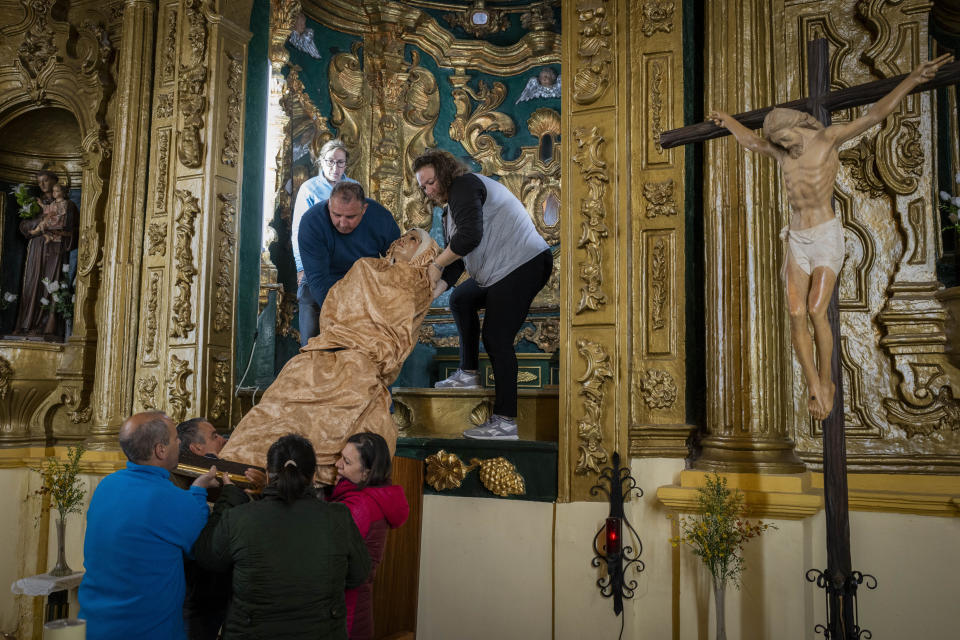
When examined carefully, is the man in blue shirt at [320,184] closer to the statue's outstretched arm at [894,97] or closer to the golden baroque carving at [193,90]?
the golden baroque carving at [193,90]

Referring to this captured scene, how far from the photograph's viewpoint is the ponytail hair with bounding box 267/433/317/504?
9.78ft

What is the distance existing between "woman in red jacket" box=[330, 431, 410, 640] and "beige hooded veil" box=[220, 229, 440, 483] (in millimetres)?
727

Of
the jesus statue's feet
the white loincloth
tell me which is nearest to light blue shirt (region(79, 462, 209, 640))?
the jesus statue's feet

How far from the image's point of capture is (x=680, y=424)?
14.9 feet

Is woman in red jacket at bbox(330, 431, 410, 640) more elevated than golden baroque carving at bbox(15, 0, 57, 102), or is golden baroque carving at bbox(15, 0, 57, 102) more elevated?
golden baroque carving at bbox(15, 0, 57, 102)

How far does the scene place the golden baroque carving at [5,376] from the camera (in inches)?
257

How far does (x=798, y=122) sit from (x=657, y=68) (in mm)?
1666

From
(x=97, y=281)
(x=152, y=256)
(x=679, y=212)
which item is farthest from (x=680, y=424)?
(x=97, y=281)

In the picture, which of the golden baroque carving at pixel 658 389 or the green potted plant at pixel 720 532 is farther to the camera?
the golden baroque carving at pixel 658 389

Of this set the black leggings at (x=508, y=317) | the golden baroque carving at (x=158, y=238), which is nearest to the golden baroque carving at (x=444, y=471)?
the black leggings at (x=508, y=317)

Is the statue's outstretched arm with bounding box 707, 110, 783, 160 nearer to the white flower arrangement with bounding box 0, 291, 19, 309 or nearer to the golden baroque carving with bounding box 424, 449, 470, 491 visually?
the golden baroque carving with bounding box 424, 449, 470, 491

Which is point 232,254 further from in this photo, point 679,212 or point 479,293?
point 679,212

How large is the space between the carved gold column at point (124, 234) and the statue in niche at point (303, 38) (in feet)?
3.61

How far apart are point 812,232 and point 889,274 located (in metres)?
1.62
